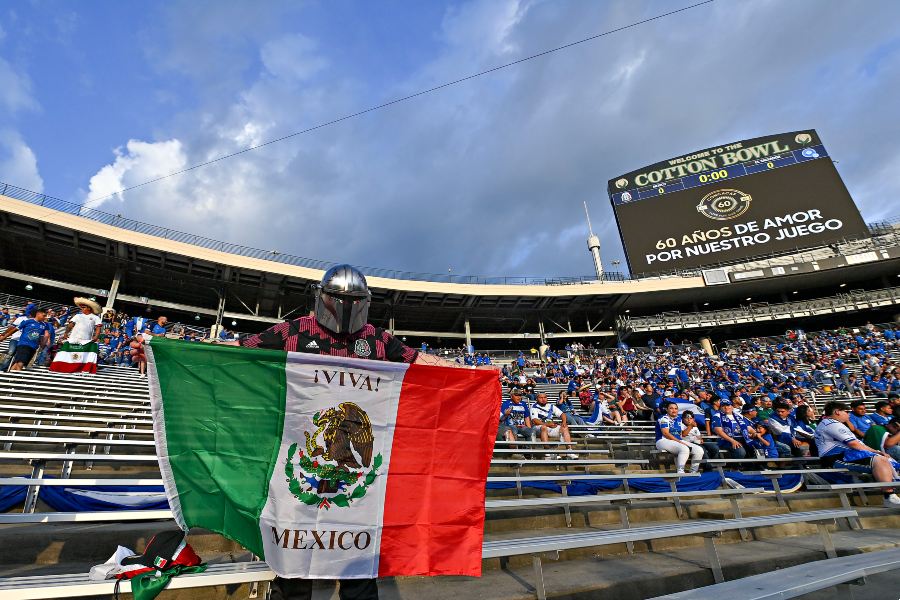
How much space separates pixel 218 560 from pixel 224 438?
104 cm

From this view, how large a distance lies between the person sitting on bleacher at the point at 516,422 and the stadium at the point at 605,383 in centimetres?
15

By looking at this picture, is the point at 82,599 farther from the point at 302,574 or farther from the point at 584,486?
the point at 584,486

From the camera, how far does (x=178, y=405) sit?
2.01 meters

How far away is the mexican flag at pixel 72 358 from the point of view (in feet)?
25.7

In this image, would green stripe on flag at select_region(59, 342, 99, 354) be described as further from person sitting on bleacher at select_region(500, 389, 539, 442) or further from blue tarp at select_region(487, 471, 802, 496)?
blue tarp at select_region(487, 471, 802, 496)

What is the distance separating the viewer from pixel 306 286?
2539cm

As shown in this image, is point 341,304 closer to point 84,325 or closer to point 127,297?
point 84,325

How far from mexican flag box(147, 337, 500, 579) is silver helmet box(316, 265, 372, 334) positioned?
0.31 m

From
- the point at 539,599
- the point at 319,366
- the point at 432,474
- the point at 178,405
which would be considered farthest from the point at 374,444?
the point at 539,599

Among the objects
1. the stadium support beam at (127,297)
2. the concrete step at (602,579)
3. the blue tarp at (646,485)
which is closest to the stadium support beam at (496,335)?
the stadium support beam at (127,297)

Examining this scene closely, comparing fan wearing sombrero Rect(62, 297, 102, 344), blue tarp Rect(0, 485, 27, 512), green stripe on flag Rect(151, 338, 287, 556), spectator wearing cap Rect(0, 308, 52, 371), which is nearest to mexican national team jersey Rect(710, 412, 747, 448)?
green stripe on flag Rect(151, 338, 287, 556)

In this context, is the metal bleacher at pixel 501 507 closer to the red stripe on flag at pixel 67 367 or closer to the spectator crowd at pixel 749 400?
the red stripe on flag at pixel 67 367

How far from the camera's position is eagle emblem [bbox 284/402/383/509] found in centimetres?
195

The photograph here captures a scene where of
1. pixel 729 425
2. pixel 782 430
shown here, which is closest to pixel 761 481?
pixel 729 425
